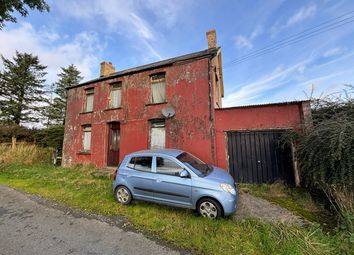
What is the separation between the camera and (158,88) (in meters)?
11.4

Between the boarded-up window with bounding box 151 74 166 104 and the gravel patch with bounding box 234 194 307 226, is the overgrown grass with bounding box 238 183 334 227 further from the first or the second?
the boarded-up window with bounding box 151 74 166 104

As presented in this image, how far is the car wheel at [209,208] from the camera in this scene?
4.55m

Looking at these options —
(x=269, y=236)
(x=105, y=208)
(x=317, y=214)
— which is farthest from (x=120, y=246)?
(x=317, y=214)

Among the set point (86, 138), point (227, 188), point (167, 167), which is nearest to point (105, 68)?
point (86, 138)

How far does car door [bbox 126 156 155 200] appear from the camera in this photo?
17.7 feet

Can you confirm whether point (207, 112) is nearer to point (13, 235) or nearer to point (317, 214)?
point (317, 214)

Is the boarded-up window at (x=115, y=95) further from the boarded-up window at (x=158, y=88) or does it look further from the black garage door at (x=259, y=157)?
the black garage door at (x=259, y=157)

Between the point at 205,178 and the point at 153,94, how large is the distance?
25.3ft

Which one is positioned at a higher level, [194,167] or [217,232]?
[194,167]

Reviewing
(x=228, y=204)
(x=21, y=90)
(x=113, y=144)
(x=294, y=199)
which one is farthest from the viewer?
(x=21, y=90)

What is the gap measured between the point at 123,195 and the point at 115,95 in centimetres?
847

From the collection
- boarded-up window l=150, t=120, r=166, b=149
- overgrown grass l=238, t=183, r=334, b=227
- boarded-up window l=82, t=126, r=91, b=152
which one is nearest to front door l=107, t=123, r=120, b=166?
boarded-up window l=82, t=126, r=91, b=152

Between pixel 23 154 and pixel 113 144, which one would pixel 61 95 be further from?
pixel 113 144

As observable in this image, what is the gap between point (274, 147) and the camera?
8109 mm
